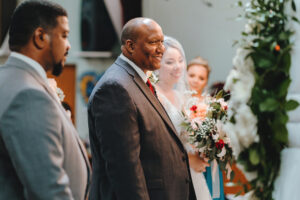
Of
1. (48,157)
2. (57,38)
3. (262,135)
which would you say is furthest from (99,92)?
(262,135)

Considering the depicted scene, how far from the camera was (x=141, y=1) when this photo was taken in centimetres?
738

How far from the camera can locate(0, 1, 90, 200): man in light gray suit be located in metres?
1.38

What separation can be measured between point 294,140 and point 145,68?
A: 112cm

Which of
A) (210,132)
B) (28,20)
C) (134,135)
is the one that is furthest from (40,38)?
(210,132)

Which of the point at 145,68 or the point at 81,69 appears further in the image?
the point at 81,69

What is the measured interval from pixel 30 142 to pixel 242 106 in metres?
0.78

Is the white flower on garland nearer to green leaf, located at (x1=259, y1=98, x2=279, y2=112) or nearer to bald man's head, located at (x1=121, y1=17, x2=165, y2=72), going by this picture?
green leaf, located at (x1=259, y1=98, x2=279, y2=112)

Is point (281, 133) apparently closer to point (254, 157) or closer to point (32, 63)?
point (254, 157)

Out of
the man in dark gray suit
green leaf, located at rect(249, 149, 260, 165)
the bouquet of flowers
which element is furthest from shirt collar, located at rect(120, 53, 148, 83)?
green leaf, located at rect(249, 149, 260, 165)

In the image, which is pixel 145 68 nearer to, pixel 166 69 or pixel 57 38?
pixel 166 69

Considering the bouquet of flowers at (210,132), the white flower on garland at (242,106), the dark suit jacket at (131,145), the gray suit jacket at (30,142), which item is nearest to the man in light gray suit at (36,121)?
the gray suit jacket at (30,142)

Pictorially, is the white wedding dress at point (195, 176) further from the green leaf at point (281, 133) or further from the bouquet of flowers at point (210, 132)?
the green leaf at point (281, 133)

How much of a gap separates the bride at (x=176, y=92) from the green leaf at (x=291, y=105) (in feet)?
4.60

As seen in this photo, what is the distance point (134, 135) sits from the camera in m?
2.04
